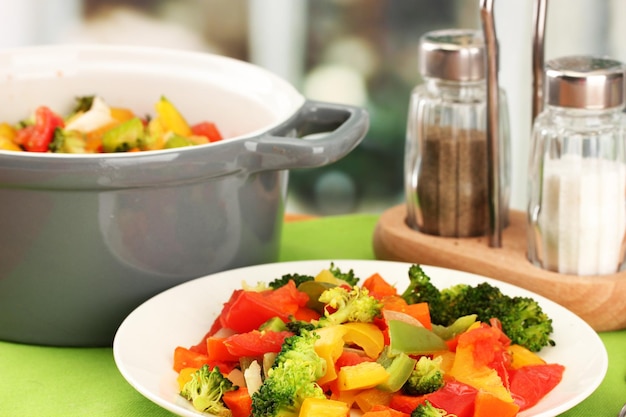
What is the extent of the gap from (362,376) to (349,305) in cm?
12

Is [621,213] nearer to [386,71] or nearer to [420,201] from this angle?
[420,201]

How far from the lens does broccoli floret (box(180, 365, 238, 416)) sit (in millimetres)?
966

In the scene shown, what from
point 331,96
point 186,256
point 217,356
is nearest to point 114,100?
point 186,256

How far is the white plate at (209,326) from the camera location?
3.30 feet

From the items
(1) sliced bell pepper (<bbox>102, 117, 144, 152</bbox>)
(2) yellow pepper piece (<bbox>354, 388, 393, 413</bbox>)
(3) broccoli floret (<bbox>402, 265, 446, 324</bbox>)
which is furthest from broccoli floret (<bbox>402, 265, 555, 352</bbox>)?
(1) sliced bell pepper (<bbox>102, 117, 144, 152</bbox>)

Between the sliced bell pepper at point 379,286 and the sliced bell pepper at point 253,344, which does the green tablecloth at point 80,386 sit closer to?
the sliced bell pepper at point 253,344

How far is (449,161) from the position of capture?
1.46 metres

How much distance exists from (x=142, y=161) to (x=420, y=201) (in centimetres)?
50

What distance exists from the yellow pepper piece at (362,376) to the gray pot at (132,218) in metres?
0.31

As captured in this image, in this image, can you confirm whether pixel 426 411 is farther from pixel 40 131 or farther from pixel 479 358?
pixel 40 131

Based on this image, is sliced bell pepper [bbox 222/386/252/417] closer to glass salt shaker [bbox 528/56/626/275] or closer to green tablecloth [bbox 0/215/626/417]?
green tablecloth [bbox 0/215/626/417]

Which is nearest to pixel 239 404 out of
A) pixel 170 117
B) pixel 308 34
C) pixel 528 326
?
pixel 528 326

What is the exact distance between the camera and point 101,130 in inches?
58.8

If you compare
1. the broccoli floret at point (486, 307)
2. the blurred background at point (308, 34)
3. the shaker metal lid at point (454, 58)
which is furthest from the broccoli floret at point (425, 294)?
the blurred background at point (308, 34)
